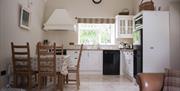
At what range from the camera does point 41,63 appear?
4.36 meters

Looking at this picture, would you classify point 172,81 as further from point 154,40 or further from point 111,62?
point 111,62

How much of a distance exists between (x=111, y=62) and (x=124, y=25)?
1.40 metres

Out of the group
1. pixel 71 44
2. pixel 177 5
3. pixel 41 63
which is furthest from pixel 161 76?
pixel 71 44

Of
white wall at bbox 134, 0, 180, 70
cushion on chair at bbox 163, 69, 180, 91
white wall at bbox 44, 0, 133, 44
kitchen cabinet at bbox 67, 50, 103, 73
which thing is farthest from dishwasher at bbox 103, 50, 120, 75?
cushion on chair at bbox 163, 69, 180, 91

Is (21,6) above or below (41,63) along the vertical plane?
above

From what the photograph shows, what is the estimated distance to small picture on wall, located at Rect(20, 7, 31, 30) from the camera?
18.2 feet

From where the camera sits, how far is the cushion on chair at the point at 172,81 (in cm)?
246

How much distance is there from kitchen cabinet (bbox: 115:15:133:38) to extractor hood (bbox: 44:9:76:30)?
163 centimetres

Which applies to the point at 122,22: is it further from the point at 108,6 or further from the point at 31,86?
the point at 31,86

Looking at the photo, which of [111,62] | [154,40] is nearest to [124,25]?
[111,62]

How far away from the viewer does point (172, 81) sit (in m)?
2.49

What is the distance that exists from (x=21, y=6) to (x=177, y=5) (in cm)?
384

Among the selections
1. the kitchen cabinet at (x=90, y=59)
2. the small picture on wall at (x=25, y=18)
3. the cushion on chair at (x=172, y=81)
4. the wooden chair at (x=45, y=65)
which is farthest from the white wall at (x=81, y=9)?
the cushion on chair at (x=172, y=81)

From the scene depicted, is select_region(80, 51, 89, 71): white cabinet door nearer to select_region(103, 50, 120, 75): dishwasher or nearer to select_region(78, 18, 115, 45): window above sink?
select_region(103, 50, 120, 75): dishwasher
